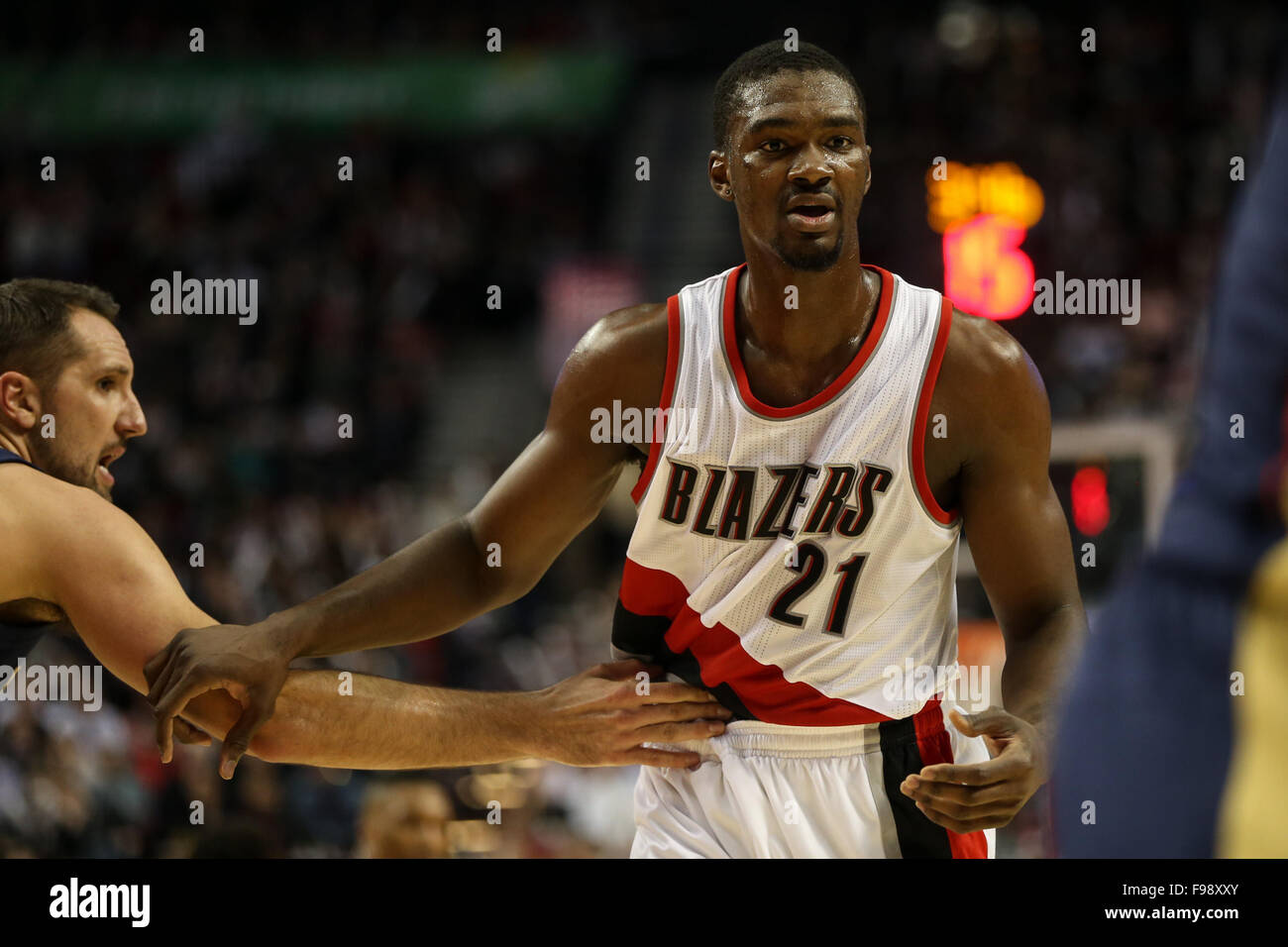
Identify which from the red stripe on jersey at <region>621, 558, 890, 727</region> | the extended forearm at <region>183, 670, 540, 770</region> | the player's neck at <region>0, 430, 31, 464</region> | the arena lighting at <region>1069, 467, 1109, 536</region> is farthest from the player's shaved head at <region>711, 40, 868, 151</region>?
the arena lighting at <region>1069, 467, 1109, 536</region>

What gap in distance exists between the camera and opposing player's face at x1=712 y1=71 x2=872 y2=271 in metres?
2.99

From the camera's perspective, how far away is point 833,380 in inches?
121

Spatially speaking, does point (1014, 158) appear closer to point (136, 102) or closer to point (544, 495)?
point (136, 102)

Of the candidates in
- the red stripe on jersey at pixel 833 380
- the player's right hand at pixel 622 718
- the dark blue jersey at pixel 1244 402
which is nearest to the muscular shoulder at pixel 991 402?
the red stripe on jersey at pixel 833 380

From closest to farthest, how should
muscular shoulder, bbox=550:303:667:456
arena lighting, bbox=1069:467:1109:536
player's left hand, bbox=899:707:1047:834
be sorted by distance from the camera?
1. player's left hand, bbox=899:707:1047:834
2. muscular shoulder, bbox=550:303:667:456
3. arena lighting, bbox=1069:467:1109:536

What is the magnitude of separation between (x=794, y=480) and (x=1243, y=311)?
229 centimetres

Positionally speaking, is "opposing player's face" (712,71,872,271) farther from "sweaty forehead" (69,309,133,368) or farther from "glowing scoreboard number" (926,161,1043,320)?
"glowing scoreboard number" (926,161,1043,320)

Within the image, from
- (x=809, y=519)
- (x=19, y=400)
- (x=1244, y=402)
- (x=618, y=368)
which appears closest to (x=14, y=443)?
(x=19, y=400)

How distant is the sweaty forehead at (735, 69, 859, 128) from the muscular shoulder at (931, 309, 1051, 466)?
566 millimetres

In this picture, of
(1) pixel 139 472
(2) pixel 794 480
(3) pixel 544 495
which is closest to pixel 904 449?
(2) pixel 794 480

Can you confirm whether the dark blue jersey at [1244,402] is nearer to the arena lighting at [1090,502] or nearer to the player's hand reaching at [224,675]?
the player's hand reaching at [224,675]

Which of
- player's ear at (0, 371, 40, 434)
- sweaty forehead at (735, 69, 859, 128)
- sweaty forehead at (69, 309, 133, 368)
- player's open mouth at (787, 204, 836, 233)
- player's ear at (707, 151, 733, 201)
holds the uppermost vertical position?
sweaty forehead at (735, 69, 859, 128)

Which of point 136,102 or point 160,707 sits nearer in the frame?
point 160,707
